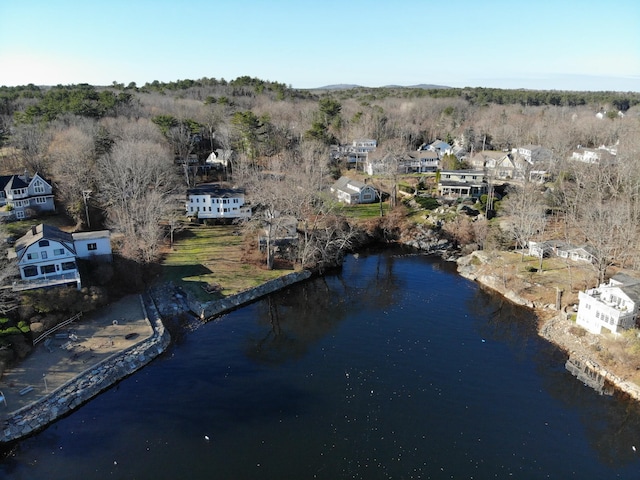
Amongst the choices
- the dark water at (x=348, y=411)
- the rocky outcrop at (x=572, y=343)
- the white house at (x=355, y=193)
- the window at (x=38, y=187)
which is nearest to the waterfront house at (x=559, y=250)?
the rocky outcrop at (x=572, y=343)

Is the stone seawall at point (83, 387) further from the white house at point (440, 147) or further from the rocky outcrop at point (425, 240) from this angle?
the white house at point (440, 147)

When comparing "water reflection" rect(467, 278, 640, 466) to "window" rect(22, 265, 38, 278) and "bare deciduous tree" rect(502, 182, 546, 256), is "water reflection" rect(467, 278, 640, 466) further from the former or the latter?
"window" rect(22, 265, 38, 278)

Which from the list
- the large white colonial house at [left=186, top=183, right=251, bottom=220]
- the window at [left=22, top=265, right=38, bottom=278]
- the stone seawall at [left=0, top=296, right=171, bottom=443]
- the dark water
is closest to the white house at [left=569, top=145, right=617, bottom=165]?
the dark water

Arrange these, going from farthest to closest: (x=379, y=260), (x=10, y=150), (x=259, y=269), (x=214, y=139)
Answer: (x=214, y=139) → (x=10, y=150) → (x=379, y=260) → (x=259, y=269)

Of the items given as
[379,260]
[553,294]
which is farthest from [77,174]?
[553,294]

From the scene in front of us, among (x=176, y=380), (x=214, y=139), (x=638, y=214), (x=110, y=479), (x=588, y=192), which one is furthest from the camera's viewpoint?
(x=214, y=139)

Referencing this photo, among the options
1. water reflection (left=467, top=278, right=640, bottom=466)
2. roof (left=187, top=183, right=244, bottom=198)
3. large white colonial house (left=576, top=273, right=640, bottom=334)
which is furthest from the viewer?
roof (left=187, top=183, right=244, bottom=198)

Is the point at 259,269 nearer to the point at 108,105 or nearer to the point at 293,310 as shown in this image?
the point at 293,310
